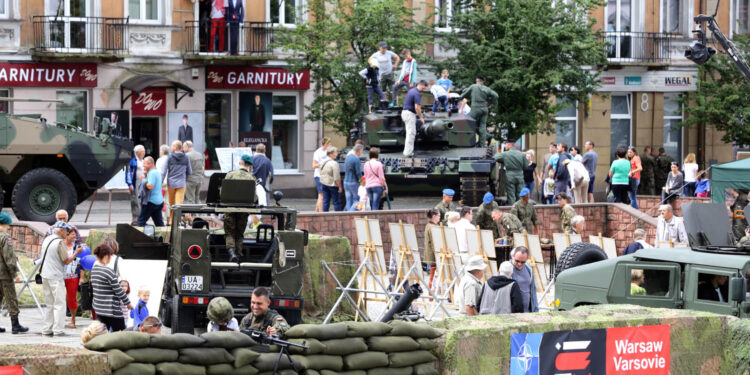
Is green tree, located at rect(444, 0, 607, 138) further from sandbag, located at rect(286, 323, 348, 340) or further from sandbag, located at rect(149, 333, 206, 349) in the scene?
sandbag, located at rect(149, 333, 206, 349)

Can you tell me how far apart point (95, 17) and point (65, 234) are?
59.9 feet

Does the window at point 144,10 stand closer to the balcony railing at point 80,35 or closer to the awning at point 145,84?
the balcony railing at point 80,35

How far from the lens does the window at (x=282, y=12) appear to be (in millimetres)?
35906

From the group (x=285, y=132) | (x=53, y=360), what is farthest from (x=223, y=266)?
(x=285, y=132)

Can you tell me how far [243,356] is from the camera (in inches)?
362

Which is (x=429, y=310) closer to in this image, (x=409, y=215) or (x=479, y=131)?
(x=409, y=215)

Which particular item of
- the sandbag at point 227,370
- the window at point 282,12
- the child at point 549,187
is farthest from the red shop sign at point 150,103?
the sandbag at point 227,370

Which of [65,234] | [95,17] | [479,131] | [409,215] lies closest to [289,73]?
[95,17]

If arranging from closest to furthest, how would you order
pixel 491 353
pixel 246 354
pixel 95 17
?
pixel 246 354, pixel 491 353, pixel 95 17

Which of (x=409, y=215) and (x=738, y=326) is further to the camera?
(x=409, y=215)

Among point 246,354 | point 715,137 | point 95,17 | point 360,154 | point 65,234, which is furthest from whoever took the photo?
point 715,137

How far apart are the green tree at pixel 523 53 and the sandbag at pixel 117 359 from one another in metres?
25.2

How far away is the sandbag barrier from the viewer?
8.88m

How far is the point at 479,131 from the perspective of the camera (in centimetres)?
2830
